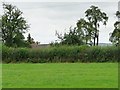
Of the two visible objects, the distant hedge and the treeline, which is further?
the treeline

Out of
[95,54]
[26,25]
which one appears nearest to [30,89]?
[95,54]

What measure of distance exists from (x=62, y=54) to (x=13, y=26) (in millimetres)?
39931

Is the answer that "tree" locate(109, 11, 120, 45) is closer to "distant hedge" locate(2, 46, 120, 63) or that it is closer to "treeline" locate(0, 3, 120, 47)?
"treeline" locate(0, 3, 120, 47)

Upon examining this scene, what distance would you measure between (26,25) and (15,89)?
2962 inches

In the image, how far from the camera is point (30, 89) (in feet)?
46.8

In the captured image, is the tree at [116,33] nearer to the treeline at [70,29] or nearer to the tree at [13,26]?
the treeline at [70,29]

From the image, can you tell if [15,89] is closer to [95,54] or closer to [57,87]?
[57,87]

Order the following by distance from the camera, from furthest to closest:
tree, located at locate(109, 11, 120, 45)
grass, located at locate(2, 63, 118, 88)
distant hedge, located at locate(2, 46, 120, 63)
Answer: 1. tree, located at locate(109, 11, 120, 45)
2. distant hedge, located at locate(2, 46, 120, 63)
3. grass, located at locate(2, 63, 118, 88)

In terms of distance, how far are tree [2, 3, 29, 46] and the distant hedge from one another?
107 ft

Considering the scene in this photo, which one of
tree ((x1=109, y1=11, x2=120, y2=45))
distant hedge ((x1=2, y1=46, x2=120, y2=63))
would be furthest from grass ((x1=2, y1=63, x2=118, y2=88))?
tree ((x1=109, y1=11, x2=120, y2=45))

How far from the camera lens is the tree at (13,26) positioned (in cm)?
8281

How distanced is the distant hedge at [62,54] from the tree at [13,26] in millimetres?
32764

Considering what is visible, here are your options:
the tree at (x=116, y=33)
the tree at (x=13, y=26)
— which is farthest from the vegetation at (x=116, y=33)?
the tree at (x=13, y=26)

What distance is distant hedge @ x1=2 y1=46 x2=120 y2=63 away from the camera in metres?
47.7
